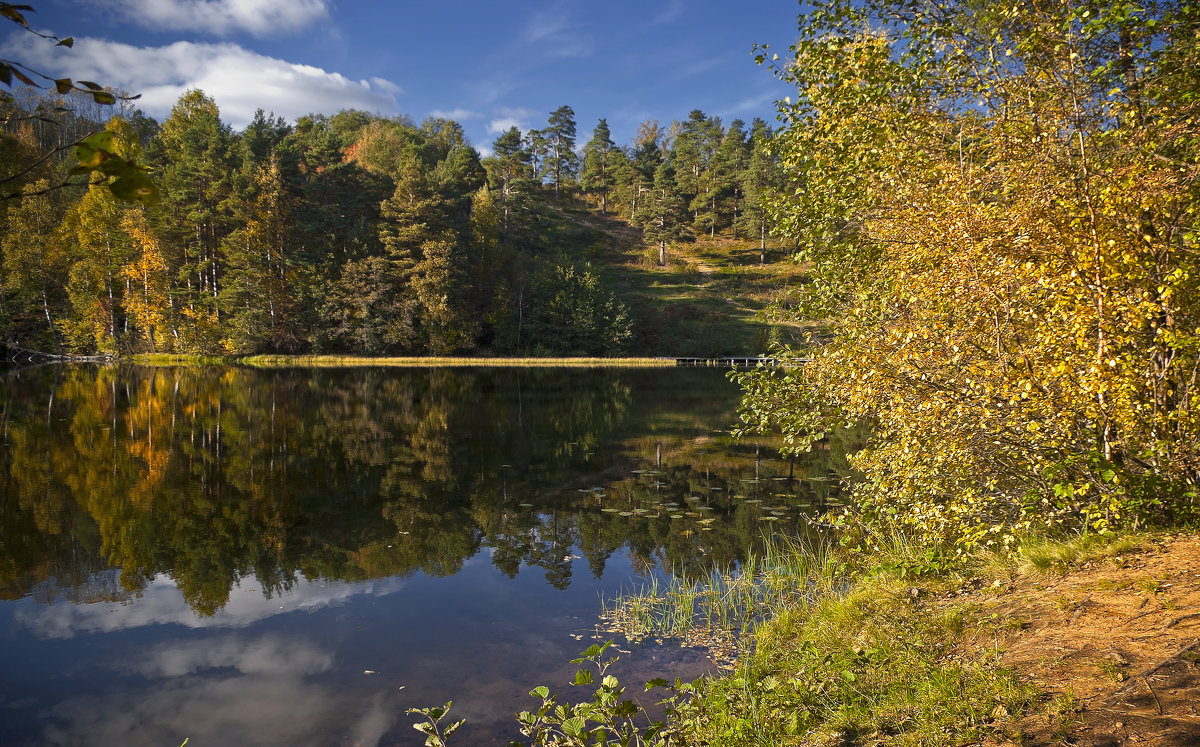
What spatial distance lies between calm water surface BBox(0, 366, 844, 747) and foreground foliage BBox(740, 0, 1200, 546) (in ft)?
12.1

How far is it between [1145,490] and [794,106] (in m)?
→ 6.68

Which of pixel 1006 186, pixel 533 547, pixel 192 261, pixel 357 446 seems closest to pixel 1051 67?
pixel 1006 186

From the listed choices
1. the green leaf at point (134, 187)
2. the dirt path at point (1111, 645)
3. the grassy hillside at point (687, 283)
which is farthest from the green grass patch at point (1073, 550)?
the grassy hillside at point (687, 283)

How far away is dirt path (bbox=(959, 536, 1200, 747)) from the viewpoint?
12.0 feet

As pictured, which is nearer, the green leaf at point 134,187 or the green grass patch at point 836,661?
the green leaf at point 134,187

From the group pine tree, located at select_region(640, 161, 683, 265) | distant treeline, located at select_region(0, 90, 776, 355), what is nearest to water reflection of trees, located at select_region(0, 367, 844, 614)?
distant treeline, located at select_region(0, 90, 776, 355)

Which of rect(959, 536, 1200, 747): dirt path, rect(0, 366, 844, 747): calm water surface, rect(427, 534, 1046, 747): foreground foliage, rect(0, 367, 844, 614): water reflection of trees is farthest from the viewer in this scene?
rect(0, 367, 844, 614): water reflection of trees

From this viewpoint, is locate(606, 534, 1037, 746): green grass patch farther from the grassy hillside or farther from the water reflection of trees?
the grassy hillside

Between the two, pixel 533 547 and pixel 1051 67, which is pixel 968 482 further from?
pixel 533 547

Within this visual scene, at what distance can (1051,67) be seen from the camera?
6.56 meters

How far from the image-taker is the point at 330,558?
10195 millimetres

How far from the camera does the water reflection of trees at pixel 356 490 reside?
10.1 m

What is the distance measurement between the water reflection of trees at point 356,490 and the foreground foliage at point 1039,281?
433 centimetres

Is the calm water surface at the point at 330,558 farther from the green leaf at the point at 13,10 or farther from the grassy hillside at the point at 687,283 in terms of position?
the grassy hillside at the point at 687,283
